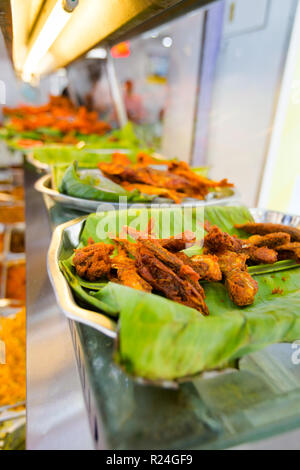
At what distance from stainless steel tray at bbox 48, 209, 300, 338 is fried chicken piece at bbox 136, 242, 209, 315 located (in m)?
0.21

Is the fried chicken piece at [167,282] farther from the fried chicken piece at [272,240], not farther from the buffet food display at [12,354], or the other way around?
the buffet food display at [12,354]

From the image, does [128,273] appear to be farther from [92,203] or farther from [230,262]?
[92,203]

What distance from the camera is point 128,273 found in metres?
0.96

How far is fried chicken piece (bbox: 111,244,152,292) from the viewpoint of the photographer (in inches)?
35.5

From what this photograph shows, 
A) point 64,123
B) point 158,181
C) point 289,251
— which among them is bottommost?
point 289,251

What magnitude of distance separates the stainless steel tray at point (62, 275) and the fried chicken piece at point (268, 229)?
233mm

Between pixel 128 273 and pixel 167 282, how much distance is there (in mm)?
131

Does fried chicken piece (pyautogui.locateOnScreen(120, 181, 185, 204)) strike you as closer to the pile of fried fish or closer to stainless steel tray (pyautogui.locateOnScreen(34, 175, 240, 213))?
stainless steel tray (pyautogui.locateOnScreen(34, 175, 240, 213))

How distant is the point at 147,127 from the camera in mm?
5945

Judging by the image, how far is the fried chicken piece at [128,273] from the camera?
902 millimetres

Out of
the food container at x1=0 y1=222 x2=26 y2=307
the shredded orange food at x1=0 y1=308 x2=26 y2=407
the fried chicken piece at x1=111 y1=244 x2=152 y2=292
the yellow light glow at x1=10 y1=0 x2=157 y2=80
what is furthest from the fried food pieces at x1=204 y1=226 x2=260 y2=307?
the food container at x1=0 y1=222 x2=26 y2=307

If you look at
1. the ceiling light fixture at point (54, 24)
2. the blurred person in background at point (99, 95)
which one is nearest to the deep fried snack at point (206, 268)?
the ceiling light fixture at point (54, 24)

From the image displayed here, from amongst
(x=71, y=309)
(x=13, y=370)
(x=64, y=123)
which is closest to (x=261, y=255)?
(x=71, y=309)

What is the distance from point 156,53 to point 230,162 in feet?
12.1
